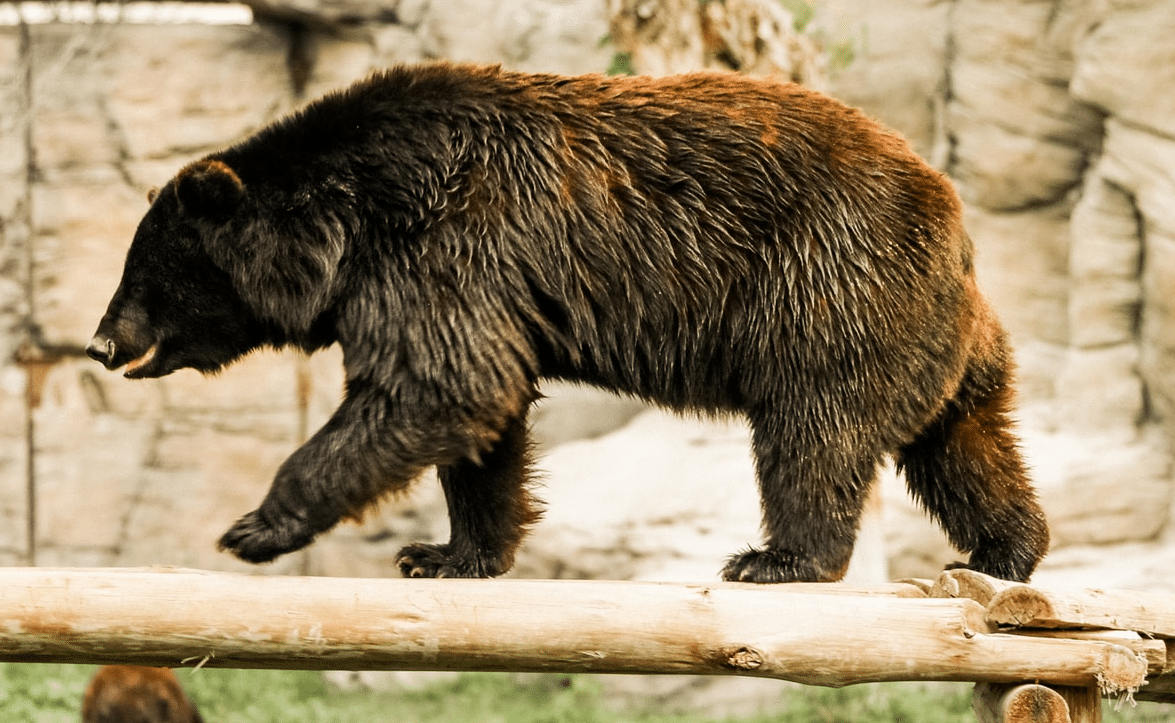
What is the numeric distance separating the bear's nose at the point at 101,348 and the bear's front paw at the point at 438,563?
3.28 feet

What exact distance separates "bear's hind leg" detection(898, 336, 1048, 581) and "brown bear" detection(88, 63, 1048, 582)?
22 centimetres

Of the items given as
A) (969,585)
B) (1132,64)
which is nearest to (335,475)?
(969,585)

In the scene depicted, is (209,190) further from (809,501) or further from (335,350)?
(335,350)

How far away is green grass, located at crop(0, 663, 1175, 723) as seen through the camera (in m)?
6.79

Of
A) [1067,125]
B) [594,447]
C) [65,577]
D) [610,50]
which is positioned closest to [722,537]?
[594,447]

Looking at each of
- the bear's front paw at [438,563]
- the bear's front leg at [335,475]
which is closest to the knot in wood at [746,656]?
the bear's front leg at [335,475]

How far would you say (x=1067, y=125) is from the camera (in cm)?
809

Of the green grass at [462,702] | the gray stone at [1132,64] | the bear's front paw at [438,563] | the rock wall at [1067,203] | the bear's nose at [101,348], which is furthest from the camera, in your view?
the rock wall at [1067,203]

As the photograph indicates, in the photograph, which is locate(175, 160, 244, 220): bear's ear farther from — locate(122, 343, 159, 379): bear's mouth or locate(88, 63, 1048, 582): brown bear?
locate(122, 343, 159, 379): bear's mouth

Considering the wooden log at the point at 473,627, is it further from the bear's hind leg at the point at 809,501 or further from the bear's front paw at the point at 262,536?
the bear's hind leg at the point at 809,501

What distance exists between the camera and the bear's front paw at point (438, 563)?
3721 mm

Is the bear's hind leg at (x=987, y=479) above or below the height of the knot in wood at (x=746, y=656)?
below

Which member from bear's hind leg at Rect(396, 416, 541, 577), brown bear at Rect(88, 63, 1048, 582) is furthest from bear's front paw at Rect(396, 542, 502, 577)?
brown bear at Rect(88, 63, 1048, 582)

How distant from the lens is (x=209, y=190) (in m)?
3.50
